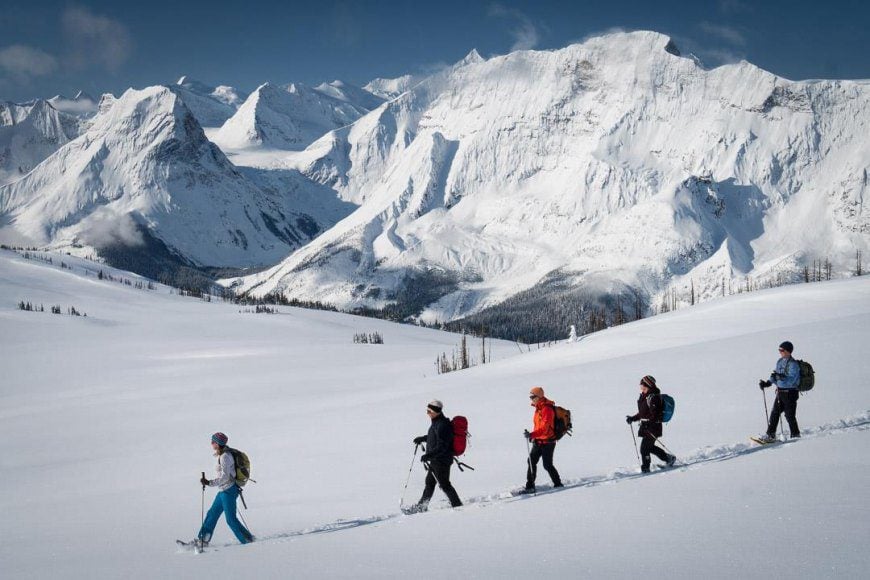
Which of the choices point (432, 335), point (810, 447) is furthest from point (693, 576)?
point (432, 335)

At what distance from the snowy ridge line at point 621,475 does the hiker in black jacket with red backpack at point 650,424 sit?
29 centimetres

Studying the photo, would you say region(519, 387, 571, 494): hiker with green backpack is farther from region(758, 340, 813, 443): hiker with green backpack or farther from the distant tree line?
the distant tree line

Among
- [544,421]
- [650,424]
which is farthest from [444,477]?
[650,424]

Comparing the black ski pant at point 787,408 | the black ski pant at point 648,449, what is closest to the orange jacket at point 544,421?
the black ski pant at point 648,449

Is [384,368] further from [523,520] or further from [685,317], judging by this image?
[523,520]

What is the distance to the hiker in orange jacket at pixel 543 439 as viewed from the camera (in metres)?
14.5

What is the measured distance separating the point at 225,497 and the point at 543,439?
671cm

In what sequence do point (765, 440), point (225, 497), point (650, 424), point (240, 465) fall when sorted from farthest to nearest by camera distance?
point (765, 440), point (650, 424), point (240, 465), point (225, 497)

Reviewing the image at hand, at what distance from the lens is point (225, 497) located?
13.3 meters

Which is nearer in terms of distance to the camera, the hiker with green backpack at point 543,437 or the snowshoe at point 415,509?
the snowshoe at point 415,509

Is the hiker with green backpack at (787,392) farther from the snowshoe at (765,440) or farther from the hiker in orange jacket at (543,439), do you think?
the hiker in orange jacket at (543,439)

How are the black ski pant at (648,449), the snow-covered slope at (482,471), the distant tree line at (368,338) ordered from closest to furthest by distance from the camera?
the snow-covered slope at (482,471) < the black ski pant at (648,449) < the distant tree line at (368,338)

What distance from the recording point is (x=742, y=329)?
136 ft

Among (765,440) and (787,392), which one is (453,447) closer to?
(765,440)
